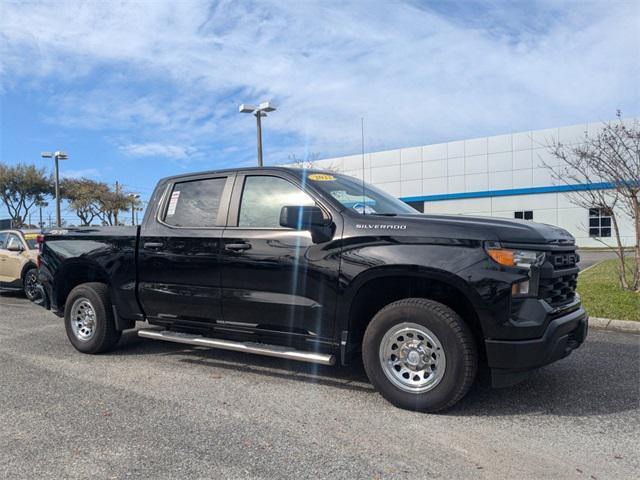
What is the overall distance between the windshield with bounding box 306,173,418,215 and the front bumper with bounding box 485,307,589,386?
5.09 ft

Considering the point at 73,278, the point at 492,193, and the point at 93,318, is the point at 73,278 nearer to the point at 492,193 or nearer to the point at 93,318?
the point at 93,318

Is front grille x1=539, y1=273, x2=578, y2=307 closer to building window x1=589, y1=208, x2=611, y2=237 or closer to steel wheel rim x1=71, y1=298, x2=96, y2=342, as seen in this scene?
steel wheel rim x1=71, y1=298, x2=96, y2=342

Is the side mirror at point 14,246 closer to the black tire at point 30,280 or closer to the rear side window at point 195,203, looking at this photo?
the black tire at point 30,280

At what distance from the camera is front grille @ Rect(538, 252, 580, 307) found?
3830mm

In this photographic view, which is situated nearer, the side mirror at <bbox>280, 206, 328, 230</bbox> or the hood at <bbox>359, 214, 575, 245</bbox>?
the hood at <bbox>359, 214, 575, 245</bbox>

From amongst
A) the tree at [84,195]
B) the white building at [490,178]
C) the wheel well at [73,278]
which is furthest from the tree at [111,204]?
the wheel well at [73,278]

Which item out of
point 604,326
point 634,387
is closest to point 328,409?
point 634,387

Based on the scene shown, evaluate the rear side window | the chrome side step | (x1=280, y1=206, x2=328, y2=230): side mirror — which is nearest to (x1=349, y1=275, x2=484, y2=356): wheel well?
the chrome side step

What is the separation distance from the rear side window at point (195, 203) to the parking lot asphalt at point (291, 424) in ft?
4.94

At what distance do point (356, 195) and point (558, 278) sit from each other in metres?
1.83

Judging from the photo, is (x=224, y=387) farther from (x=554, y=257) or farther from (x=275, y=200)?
(x=554, y=257)

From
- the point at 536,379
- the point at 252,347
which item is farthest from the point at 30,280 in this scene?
the point at 536,379

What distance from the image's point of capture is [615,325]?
709cm

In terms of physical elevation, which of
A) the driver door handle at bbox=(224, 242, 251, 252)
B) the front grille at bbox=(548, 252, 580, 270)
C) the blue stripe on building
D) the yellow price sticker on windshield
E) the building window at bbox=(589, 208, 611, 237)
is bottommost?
the front grille at bbox=(548, 252, 580, 270)
